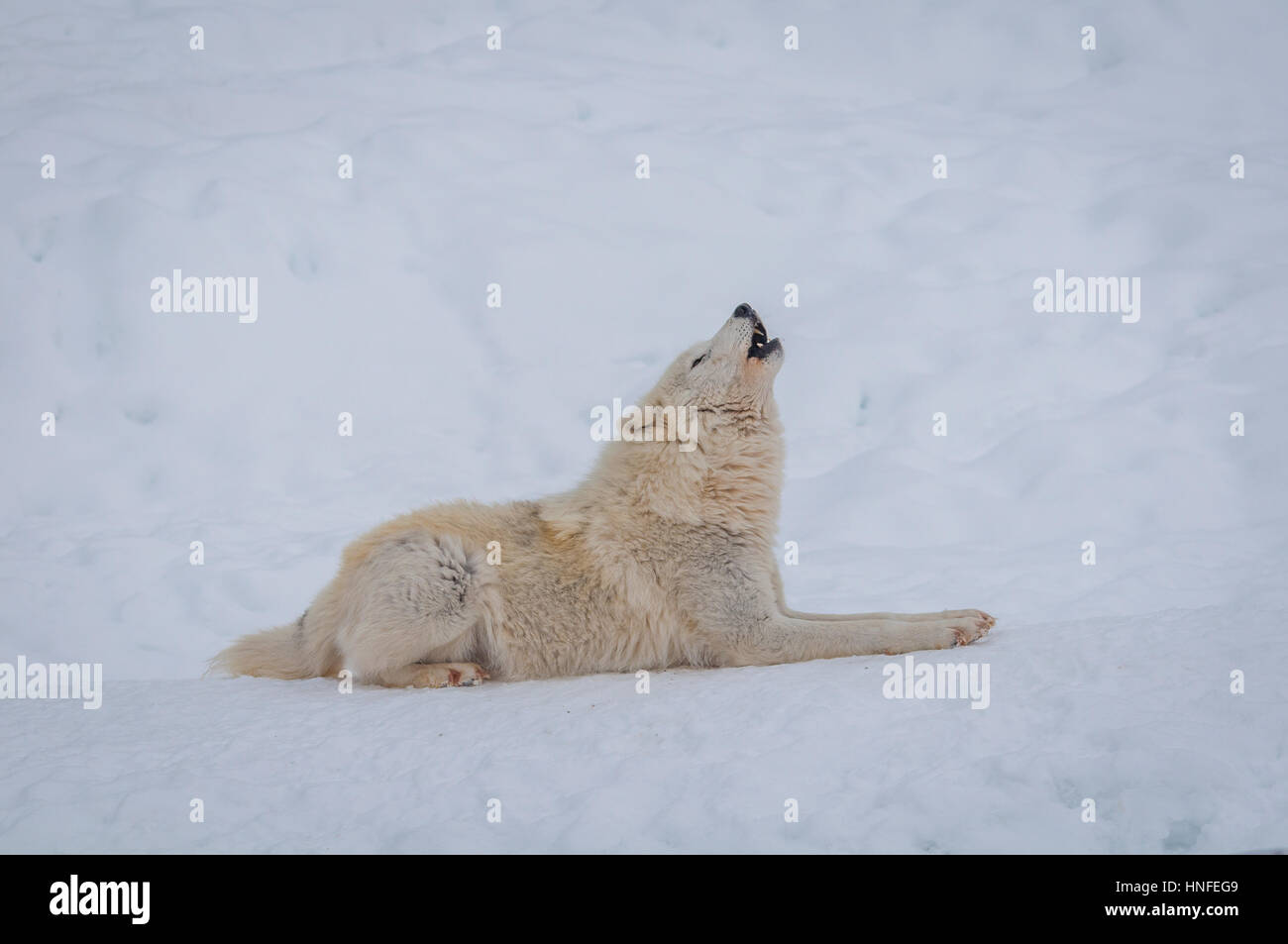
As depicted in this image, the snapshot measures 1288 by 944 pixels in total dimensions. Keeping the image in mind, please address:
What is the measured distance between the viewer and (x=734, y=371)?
239 inches

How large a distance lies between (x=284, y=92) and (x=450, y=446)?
8.12m

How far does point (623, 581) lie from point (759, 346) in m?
1.40

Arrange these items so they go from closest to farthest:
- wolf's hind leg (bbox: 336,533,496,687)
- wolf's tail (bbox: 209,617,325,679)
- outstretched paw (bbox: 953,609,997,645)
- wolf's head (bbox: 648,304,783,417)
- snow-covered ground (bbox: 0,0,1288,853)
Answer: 1. snow-covered ground (bbox: 0,0,1288,853)
2. outstretched paw (bbox: 953,609,997,645)
3. wolf's hind leg (bbox: 336,533,496,687)
4. wolf's head (bbox: 648,304,783,417)
5. wolf's tail (bbox: 209,617,325,679)

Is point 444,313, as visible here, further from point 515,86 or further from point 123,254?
point 515,86

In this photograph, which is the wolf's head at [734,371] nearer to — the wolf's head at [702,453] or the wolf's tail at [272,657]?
the wolf's head at [702,453]

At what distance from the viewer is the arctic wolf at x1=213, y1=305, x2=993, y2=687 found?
557 centimetres

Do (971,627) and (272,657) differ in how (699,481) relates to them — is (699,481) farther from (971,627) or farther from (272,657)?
(272,657)

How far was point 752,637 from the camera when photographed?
564 centimetres

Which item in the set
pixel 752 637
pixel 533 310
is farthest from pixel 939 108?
pixel 752 637

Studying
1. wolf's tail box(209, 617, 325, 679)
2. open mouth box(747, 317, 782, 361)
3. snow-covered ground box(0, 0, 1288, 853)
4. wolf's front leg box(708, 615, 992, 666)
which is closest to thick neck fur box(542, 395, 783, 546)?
open mouth box(747, 317, 782, 361)

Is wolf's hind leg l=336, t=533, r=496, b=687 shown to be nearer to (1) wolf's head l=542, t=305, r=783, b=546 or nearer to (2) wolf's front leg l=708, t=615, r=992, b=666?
(1) wolf's head l=542, t=305, r=783, b=546

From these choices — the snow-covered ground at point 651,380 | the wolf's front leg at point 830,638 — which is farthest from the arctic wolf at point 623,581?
the snow-covered ground at point 651,380

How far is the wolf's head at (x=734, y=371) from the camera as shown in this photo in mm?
6043

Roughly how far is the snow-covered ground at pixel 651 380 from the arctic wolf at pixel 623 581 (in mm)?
263
